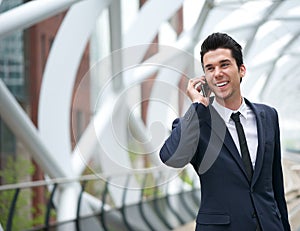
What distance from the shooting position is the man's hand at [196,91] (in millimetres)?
3523

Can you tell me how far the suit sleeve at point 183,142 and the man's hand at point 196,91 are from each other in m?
0.03

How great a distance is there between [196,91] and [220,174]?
→ 386mm

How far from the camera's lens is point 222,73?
3.46m

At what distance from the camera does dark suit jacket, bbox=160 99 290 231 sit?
3492 millimetres

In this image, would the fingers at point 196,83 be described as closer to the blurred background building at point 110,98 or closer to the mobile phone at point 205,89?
the mobile phone at point 205,89

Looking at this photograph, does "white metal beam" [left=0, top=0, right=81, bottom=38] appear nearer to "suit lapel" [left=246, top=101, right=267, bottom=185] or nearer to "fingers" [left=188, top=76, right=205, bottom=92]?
"fingers" [left=188, top=76, right=205, bottom=92]

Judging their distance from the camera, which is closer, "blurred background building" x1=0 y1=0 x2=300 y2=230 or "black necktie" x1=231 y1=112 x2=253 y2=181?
"black necktie" x1=231 y1=112 x2=253 y2=181

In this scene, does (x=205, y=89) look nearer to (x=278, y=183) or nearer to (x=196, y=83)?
(x=196, y=83)

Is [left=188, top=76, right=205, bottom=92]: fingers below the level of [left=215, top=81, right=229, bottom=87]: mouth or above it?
above

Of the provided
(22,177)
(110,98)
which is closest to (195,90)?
(110,98)

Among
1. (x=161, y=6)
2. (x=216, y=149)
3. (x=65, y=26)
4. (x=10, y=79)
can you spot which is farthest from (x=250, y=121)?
(x=10, y=79)

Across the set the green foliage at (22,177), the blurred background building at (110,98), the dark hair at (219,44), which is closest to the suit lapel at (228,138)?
the dark hair at (219,44)

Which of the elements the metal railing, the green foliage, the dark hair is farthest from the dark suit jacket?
the green foliage

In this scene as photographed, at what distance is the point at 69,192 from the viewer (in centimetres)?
1256
